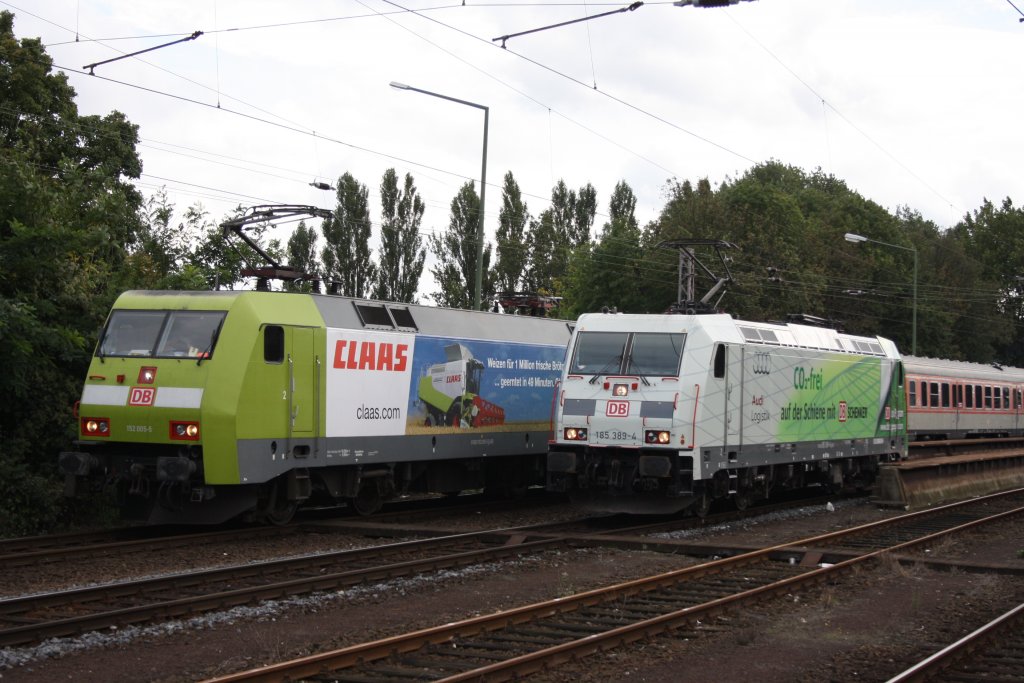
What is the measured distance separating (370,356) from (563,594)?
244 inches

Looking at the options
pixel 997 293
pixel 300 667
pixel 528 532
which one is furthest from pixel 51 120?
pixel 997 293

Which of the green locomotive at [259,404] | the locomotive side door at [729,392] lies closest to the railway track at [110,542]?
the green locomotive at [259,404]

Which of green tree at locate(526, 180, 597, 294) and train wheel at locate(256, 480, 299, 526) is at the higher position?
green tree at locate(526, 180, 597, 294)

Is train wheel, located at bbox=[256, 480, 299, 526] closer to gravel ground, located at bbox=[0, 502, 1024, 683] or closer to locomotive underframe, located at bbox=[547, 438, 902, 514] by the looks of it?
gravel ground, located at bbox=[0, 502, 1024, 683]

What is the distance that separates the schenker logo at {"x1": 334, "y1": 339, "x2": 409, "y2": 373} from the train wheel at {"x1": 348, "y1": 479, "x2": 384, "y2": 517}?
1.89m

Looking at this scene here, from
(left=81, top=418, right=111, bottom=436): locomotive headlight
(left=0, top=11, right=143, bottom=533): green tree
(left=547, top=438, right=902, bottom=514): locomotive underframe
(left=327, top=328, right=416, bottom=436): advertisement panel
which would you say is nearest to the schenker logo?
(left=327, top=328, right=416, bottom=436): advertisement panel

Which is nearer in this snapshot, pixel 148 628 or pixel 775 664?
pixel 775 664

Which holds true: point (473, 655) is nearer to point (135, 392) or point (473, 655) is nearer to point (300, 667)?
point (300, 667)

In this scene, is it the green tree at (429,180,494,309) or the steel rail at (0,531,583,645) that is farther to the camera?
the green tree at (429,180,494,309)

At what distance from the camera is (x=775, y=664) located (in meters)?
8.87

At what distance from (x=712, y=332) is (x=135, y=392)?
27.1ft

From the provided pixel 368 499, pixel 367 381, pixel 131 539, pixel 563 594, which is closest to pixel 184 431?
pixel 131 539

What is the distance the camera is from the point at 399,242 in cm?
5978

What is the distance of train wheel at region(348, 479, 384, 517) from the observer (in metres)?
17.5
